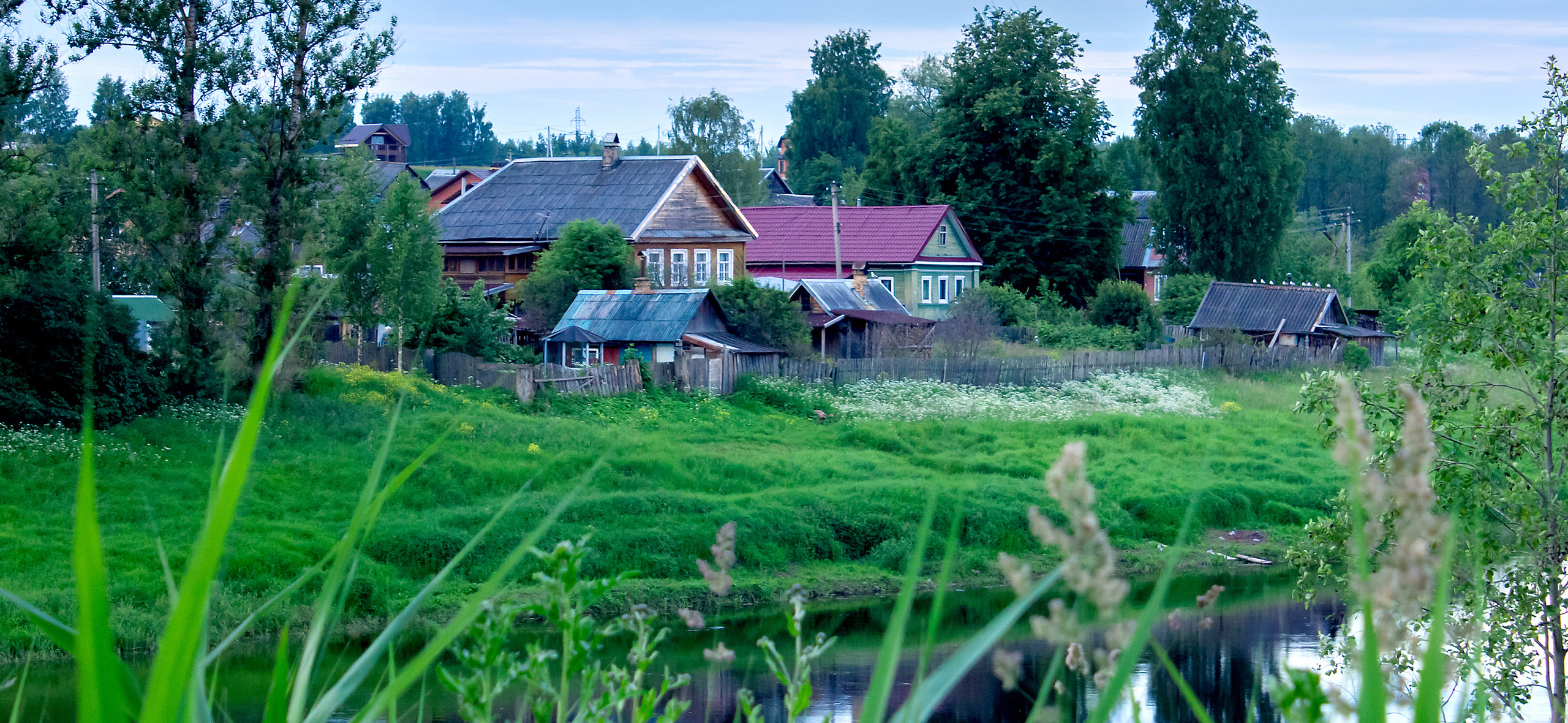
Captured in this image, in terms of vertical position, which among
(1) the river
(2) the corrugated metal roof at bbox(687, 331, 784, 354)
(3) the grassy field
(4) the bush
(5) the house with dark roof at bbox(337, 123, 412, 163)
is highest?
(5) the house with dark roof at bbox(337, 123, 412, 163)

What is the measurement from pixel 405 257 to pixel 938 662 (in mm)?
11114

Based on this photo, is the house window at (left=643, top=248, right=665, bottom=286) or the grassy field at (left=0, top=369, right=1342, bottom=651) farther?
the house window at (left=643, top=248, right=665, bottom=286)

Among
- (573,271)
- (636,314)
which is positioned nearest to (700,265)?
(573,271)

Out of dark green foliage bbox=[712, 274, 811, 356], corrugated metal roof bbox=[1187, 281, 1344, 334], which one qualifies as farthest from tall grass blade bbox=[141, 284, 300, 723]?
→ corrugated metal roof bbox=[1187, 281, 1344, 334]

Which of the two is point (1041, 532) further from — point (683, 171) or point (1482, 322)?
point (683, 171)

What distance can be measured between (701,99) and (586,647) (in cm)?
4974

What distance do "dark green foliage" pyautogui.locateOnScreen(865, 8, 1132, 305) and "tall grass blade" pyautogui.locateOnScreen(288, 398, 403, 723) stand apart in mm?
41540

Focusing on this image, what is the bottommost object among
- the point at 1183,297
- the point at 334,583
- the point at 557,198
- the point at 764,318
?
the point at 764,318

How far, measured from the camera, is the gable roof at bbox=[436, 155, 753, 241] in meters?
32.2

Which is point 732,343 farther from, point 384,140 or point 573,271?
point 384,140

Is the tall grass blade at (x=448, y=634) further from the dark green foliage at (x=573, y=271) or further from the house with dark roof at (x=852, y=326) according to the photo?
the house with dark roof at (x=852, y=326)

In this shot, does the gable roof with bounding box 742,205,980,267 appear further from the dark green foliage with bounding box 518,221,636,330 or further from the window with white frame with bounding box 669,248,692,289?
the dark green foliage with bounding box 518,221,636,330

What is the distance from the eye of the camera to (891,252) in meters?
40.9

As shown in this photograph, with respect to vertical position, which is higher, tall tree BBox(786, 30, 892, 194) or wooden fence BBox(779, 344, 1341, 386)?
tall tree BBox(786, 30, 892, 194)
